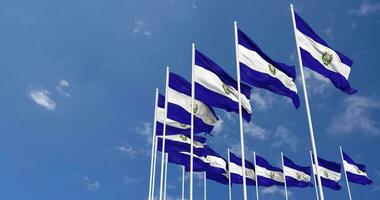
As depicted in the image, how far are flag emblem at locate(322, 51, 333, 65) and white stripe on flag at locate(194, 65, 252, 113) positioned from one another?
4.02 m

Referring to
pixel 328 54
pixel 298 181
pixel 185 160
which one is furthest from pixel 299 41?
pixel 298 181

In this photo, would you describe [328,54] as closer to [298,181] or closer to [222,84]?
[222,84]

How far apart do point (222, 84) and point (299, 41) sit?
420 centimetres

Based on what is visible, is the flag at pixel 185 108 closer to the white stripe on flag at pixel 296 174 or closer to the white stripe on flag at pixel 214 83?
the white stripe on flag at pixel 214 83

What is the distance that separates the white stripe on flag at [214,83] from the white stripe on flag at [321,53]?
379 cm

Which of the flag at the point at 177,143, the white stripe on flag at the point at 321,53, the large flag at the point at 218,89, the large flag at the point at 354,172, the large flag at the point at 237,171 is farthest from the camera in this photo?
the large flag at the point at 354,172

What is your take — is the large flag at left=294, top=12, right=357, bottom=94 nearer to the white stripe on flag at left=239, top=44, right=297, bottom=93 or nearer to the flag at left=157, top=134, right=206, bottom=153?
the white stripe on flag at left=239, top=44, right=297, bottom=93

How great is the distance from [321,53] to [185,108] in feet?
26.7

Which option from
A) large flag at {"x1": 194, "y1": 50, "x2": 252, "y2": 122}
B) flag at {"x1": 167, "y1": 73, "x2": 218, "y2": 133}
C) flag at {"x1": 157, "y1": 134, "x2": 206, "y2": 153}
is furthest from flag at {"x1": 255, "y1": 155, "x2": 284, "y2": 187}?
large flag at {"x1": 194, "y1": 50, "x2": 252, "y2": 122}

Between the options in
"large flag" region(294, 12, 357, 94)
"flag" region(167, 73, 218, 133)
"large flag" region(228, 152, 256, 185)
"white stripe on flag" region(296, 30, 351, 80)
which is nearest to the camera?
"large flag" region(294, 12, 357, 94)

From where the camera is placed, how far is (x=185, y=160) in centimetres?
2694

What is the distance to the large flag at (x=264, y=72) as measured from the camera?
16.0 metres

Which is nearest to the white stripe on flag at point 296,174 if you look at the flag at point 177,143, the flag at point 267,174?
the flag at point 267,174

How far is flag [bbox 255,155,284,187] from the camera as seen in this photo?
109 feet
